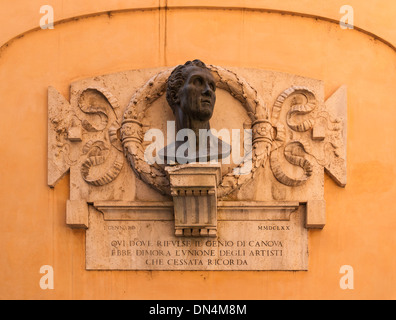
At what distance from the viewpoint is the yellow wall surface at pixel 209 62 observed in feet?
33.0

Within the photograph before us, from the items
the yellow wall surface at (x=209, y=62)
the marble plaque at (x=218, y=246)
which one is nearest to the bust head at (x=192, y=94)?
the yellow wall surface at (x=209, y=62)

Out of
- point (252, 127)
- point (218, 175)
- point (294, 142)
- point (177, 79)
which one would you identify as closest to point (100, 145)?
point (177, 79)

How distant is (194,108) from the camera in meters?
9.91

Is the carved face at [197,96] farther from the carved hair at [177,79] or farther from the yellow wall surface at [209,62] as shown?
the yellow wall surface at [209,62]

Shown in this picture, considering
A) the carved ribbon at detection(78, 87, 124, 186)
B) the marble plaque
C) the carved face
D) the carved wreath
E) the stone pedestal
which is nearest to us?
the stone pedestal

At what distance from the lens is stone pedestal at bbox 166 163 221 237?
31.6 feet

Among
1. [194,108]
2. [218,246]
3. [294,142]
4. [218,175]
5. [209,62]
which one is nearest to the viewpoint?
[218,175]

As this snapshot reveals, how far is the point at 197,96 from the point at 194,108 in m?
0.11

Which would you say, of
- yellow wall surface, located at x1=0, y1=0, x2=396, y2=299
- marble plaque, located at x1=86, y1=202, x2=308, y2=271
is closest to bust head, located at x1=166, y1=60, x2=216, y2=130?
yellow wall surface, located at x1=0, y1=0, x2=396, y2=299

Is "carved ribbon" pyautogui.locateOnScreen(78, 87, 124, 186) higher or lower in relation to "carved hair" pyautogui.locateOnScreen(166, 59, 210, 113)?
lower

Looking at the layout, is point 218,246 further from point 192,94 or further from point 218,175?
point 192,94

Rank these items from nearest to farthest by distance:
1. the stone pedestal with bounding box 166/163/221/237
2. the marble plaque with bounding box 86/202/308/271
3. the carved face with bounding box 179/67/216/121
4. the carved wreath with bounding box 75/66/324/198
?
the stone pedestal with bounding box 166/163/221/237, the carved face with bounding box 179/67/216/121, the marble plaque with bounding box 86/202/308/271, the carved wreath with bounding box 75/66/324/198

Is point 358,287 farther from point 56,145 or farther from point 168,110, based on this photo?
point 56,145

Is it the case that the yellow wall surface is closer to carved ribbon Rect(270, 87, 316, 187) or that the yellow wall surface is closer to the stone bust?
carved ribbon Rect(270, 87, 316, 187)
